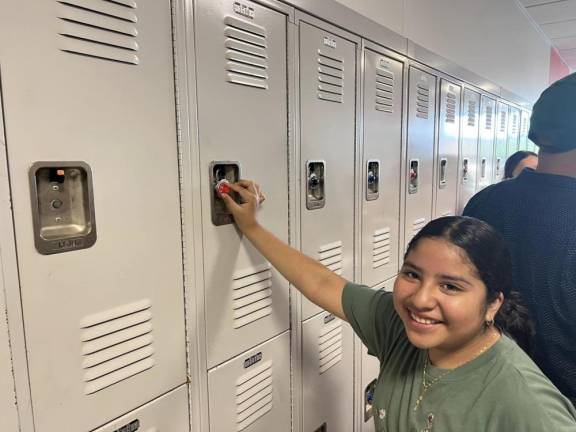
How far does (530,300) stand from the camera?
1.50 metres

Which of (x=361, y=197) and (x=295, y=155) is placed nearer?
(x=295, y=155)

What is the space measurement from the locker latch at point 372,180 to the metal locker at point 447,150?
987 mm

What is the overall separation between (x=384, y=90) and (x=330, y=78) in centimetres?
59

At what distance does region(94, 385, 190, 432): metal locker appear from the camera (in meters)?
1.31

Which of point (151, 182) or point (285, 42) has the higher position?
point (285, 42)

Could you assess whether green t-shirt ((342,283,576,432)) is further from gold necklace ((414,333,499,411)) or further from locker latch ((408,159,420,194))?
locker latch ((408,159,420,194))

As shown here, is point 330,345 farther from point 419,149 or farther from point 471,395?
point 419,149

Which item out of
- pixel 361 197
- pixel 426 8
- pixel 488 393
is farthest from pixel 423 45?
pixel 488 393

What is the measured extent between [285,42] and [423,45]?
65.3 inches

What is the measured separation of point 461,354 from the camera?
46.7 inches

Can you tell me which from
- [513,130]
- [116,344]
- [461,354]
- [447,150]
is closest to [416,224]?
[447,150]

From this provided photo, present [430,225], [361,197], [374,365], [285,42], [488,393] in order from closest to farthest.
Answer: [488,393], [430,225], [285,42], [361,197], [374,365]

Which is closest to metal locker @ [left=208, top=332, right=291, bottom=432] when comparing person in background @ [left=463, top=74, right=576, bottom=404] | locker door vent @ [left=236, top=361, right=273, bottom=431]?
locker door vent @ [left=236, top=361, right=273, bottom=431]

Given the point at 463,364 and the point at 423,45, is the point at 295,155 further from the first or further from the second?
the point at 423,45
